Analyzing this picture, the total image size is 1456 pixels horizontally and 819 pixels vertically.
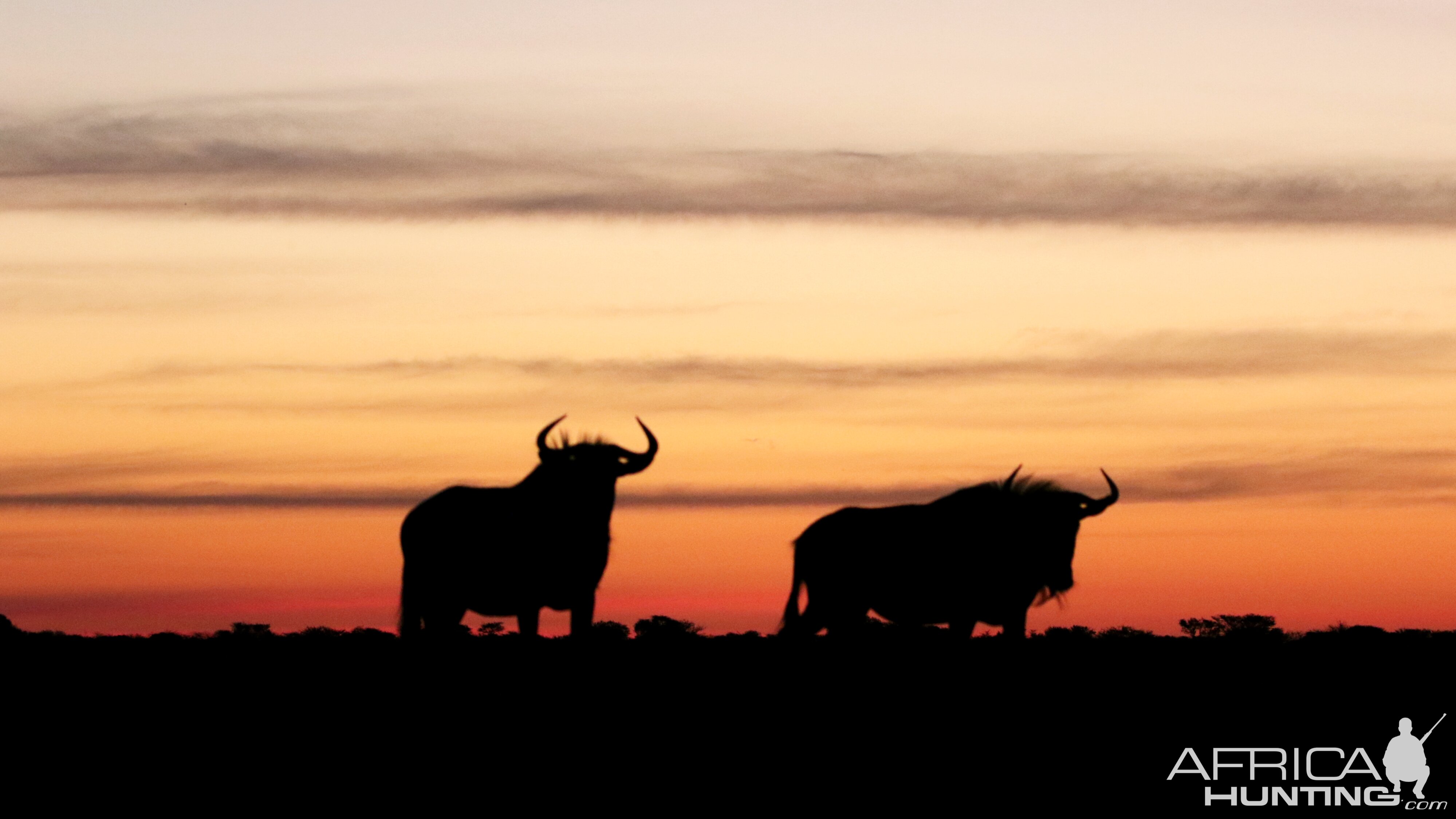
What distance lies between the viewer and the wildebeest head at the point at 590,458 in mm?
20953

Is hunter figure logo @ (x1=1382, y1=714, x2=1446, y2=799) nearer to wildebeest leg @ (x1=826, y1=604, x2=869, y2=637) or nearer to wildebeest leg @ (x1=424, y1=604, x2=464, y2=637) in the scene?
wildebeest leg @ (x1=826, y1=604, x2=869, y2=637)

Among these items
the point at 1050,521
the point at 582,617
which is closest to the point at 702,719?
the point at 582,617

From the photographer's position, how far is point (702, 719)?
16.6 meters

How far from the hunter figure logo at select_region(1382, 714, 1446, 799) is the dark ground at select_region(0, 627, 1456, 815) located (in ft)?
0.43

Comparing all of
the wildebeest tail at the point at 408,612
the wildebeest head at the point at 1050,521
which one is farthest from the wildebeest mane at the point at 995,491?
the wildebeest tail at the point at 408,612

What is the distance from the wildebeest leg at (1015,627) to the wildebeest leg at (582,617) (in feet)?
15.1

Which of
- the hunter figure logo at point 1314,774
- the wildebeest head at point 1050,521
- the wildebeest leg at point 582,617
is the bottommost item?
the hunter figure logo at point 1314,774

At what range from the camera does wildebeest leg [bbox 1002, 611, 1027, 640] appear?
2172cm

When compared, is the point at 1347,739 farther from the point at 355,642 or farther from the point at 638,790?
the point at 355,642

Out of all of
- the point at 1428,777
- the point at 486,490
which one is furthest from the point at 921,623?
the point at 1428,777

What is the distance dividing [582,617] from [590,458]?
1.69m

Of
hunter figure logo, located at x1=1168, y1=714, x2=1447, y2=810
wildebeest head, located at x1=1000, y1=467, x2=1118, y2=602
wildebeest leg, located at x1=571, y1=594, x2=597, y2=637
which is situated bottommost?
hunter figure logo, located at x1=1168, y1=714, x2=1447, y2=810

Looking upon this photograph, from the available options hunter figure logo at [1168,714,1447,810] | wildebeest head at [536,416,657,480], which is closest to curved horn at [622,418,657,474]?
wildebeest head at [536,416,657,480]

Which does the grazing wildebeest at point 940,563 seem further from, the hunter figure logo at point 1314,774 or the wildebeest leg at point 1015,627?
the hunter figure logo at point 1314,774
